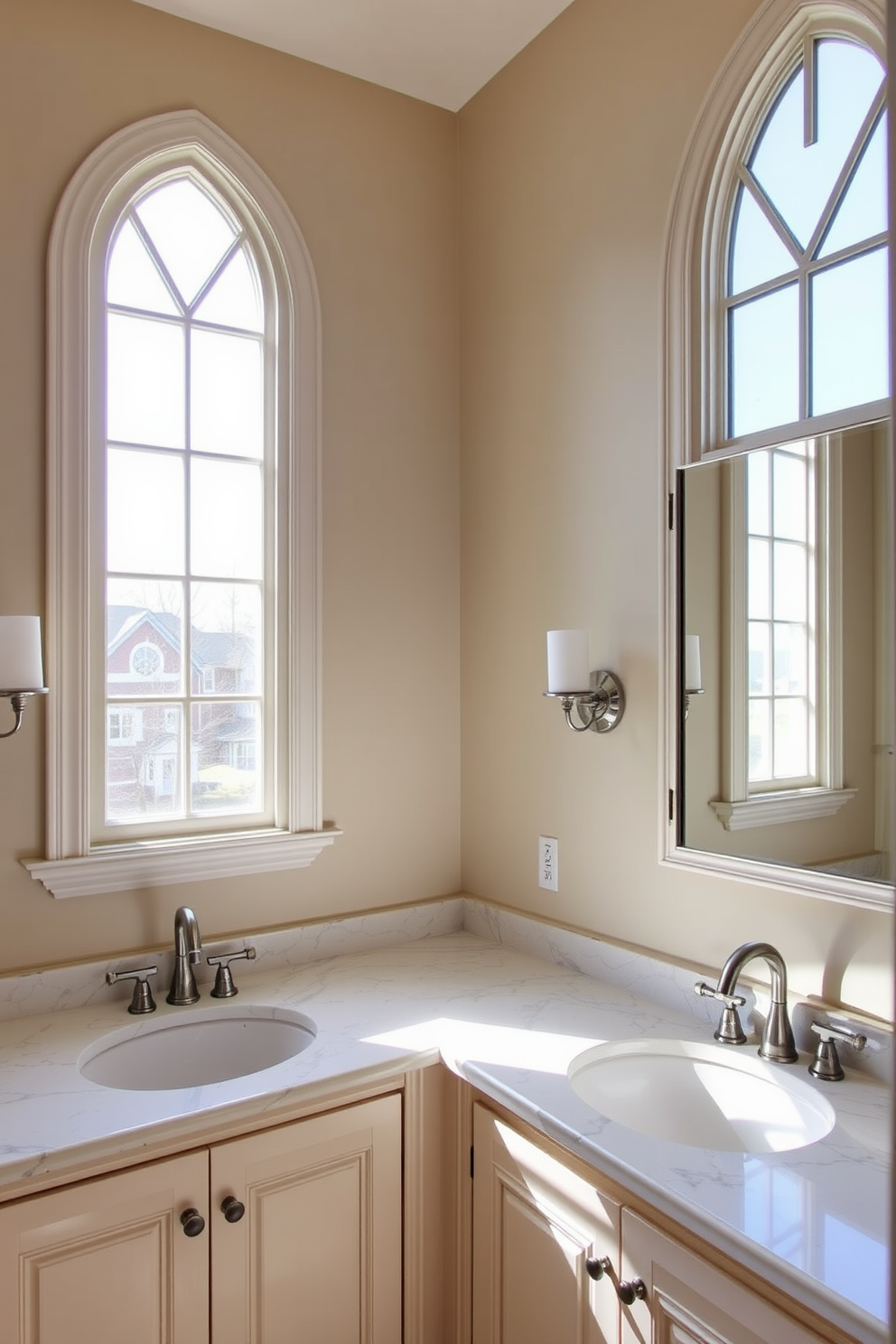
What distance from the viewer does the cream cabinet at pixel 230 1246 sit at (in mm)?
1291

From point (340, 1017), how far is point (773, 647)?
106cm

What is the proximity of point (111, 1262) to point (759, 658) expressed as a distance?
4.56 feet

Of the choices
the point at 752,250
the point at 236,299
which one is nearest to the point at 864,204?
the point at 752,250

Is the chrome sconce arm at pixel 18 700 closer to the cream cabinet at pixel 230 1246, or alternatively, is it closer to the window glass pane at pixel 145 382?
the window glass pane at pixel 145 382

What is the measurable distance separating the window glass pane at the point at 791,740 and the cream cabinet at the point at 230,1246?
2.90 feet

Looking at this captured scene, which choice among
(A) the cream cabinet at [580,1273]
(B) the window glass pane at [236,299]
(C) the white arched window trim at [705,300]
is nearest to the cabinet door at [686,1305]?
(A) the cream cabinet at [580,1273]

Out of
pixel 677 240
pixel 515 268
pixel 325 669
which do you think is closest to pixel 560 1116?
pixel 325 669

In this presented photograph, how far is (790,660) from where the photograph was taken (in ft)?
5.11

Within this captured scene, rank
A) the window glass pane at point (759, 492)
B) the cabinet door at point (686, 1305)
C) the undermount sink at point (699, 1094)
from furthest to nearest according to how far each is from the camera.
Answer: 1. the window glass pane at point (759, 492)
2. the undermount sink at point (699, 1094)
3. the cabinet door at point (686, 1305)

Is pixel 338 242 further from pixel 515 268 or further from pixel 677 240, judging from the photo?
pixel 677 240

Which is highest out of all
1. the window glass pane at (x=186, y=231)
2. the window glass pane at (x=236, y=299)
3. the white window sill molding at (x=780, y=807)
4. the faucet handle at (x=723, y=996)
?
the window glass pane at (x=186, y=231)

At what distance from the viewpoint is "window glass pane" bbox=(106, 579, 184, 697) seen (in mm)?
1967

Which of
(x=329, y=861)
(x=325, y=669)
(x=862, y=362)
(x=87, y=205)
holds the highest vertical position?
(x=87, y=205)

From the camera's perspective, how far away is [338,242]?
2225mm
